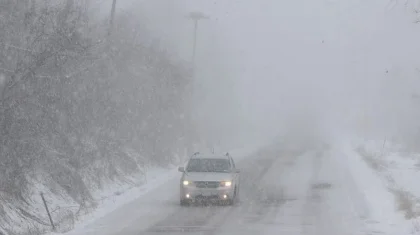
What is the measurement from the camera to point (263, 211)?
19.7 meters

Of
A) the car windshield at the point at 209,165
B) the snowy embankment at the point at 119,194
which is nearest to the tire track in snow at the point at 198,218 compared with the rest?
the car windshield at the point at 209,165

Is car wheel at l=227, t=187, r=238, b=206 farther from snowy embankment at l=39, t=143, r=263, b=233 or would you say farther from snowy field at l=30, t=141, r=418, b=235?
snowy embankment at l=39, t=143, r=263, b=233

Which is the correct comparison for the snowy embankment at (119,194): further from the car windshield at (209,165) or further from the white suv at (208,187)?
the car windshield at (209,165)

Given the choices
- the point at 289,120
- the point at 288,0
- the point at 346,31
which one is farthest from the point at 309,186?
the point at 346,31

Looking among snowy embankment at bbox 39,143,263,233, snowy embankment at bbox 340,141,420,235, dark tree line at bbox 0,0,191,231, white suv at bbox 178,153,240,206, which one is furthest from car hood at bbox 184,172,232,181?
snowy embankment at bbox 340,141,420,235

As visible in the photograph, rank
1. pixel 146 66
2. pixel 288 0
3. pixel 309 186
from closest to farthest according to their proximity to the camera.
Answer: pixel 309 186, pixel 146 66, pixel 288 0

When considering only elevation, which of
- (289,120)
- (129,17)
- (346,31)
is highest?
(346,31)

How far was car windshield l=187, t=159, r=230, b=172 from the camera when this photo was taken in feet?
73.8

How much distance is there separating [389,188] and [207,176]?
28.0ft

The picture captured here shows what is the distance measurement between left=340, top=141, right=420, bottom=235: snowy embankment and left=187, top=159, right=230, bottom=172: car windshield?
15.3 ft

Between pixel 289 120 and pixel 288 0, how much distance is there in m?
31.1

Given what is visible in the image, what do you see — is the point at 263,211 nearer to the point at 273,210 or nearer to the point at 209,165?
the point at 273,210

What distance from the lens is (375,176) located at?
106 feet

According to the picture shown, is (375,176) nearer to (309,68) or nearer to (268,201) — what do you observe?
(268,201)
